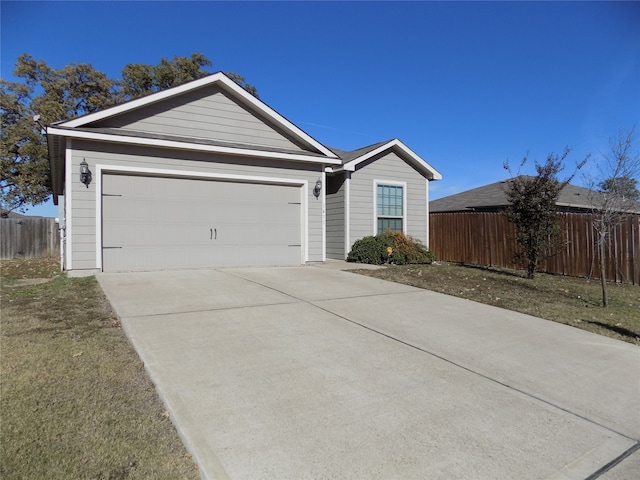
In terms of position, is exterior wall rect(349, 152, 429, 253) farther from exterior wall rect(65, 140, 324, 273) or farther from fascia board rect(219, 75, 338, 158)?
exterior wall rect(65, 140, 324, 273)

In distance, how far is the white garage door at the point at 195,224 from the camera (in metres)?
9.09

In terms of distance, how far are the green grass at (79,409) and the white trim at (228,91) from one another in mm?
5308

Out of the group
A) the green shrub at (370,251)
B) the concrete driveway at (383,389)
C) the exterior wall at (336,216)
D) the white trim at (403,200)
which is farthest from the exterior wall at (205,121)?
the concrete driveway at (383,389)

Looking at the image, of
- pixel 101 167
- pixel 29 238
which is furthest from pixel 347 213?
pixel 29 238

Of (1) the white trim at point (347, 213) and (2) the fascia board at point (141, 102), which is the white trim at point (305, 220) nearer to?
(1) the white trim at point (347, 213)

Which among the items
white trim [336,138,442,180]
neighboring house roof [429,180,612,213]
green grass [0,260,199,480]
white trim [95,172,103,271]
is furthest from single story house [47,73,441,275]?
neighboring house roof [429,180,612,213]

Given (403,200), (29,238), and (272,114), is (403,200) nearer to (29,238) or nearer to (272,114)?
(272,114)

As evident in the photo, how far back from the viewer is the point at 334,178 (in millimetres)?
13516

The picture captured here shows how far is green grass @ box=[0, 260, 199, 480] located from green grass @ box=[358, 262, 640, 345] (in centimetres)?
589

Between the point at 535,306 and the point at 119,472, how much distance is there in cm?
695

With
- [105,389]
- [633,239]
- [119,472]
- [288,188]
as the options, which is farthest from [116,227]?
[633,239]

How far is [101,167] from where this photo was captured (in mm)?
8820

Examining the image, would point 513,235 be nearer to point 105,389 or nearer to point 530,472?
point 530,472

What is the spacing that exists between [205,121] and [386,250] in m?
6.43
